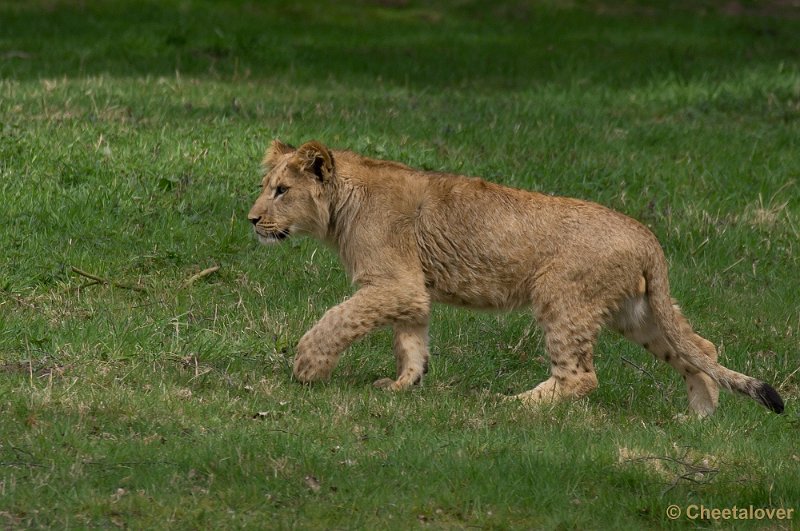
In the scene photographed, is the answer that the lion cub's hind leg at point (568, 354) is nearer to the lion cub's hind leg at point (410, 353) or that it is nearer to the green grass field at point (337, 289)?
the green grass field at point (337, 289)

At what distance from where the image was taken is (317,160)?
334 inches

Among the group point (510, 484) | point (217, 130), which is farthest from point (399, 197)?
point (217, 130)

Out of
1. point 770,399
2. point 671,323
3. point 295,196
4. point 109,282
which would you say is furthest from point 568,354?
point 109,282

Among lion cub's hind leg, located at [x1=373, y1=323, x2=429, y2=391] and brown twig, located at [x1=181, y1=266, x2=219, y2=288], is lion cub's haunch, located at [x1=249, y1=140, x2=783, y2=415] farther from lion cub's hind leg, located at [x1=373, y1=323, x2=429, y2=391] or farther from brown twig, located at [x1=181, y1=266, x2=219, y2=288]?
brown twig, located at [x1=181, y1=266, x2=219, y2=288]

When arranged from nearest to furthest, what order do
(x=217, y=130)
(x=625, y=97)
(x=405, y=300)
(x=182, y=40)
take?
(x=405, y=300) → (x=217, y=130) → (x=625, y=97) → (x=182, y=40)

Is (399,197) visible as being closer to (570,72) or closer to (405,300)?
(405,300)

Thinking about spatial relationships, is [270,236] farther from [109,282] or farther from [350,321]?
[109,282]

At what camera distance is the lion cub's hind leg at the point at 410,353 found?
323 inches

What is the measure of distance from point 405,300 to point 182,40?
10.9 meters

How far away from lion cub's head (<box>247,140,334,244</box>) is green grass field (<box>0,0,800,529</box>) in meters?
0.76

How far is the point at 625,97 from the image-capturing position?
16.2 metres

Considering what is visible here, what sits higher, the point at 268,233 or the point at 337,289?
the point at 268,233

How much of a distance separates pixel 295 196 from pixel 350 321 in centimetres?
108

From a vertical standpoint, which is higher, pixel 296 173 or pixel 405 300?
pixel 296 173
